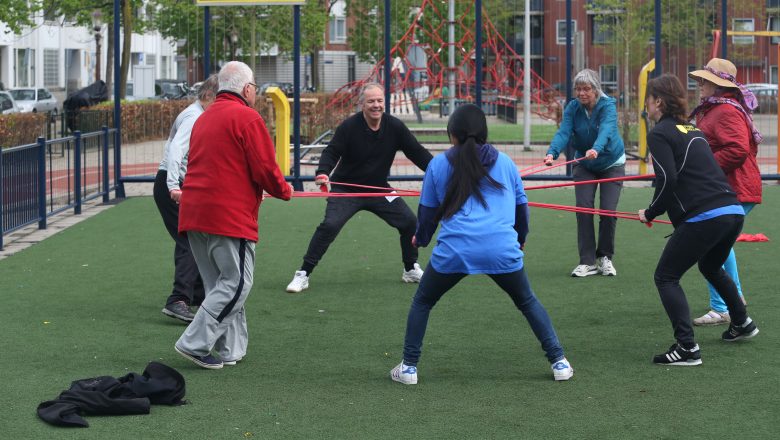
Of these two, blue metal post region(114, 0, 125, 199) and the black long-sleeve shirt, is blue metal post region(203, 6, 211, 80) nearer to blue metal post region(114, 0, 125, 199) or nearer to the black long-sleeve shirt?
blue metal post region(114, 0, 125, 199)

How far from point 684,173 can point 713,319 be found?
5.20 ft

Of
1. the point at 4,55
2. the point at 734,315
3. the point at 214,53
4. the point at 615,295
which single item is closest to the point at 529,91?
the point at 214,53

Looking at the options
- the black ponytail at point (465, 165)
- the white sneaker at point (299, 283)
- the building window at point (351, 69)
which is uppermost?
the building window at point (351, 69)

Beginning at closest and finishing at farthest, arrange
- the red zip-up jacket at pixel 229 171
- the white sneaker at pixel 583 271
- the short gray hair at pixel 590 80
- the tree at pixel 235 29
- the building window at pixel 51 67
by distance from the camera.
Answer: the red zip-up jacket at pixel 229 171 < the short gray hair at pixel 590 80 < the white sneaker at pixel 583 271 < the tree at pixel 235 29 < the building window at pixel 51 67

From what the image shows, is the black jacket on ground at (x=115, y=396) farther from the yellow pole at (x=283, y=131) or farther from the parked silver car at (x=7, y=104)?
the parked silver car at (x=7, y=104)

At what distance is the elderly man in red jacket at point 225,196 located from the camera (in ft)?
21.4

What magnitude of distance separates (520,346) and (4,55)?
48.4 metres

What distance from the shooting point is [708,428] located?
542 centimetres

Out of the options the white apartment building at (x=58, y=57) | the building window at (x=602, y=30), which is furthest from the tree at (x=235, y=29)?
the white apartment building at (x=58, y=57)

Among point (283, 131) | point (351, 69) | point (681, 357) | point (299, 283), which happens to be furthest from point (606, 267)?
point (351, 69)

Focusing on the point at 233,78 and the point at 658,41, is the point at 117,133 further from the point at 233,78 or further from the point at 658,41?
the point at 233,78

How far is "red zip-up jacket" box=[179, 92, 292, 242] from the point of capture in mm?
6504

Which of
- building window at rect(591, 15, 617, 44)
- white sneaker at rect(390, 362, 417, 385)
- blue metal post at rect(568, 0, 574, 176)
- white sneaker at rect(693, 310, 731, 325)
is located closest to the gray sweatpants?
white sneaker at rect(390, 362, 417, 385)

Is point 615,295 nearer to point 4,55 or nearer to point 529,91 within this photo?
point 529,91
